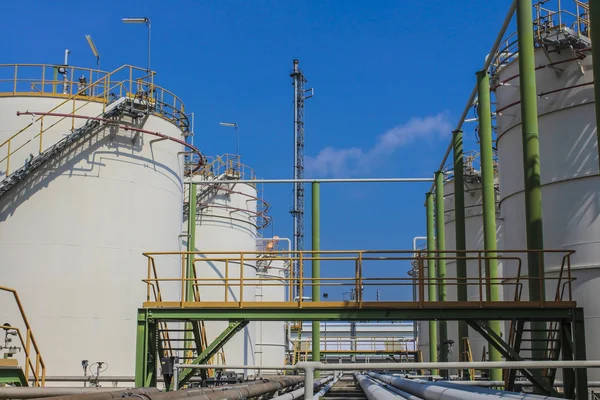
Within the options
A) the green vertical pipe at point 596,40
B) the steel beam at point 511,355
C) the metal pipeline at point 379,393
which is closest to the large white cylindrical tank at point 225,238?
the metal pipeline at point 379,393

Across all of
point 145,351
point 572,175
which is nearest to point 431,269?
point 572,175

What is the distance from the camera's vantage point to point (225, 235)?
1324 inches

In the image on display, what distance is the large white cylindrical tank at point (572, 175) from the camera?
1880 cm

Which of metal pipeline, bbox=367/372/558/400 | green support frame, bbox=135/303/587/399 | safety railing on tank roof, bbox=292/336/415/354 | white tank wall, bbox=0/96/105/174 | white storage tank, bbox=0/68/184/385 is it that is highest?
white tank wall, bbox=0/96/105/174

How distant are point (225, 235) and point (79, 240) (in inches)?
479

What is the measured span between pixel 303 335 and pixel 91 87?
156 feet

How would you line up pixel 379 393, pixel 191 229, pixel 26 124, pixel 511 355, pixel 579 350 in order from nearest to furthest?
pixel 379 393 → pixel 579 350 → pixel 511 355 → pixel 26 124 → pixel 191 229

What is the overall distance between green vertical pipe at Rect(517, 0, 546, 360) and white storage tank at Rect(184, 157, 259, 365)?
17575 millimetres

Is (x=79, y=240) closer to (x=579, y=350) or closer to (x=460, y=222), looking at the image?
(x=460, y=222)

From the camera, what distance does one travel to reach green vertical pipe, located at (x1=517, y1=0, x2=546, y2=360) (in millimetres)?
15352

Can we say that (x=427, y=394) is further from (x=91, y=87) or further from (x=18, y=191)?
(x=91, y=87)

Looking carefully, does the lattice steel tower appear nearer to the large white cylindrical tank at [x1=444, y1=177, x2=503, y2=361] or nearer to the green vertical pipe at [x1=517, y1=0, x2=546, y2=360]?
the large white cylindrical tank at [x1=444, y1=177, x2=503, y2=361]

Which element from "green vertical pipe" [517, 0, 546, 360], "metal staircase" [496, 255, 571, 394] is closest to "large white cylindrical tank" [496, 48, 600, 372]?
"metal staircase" [496, 255, 571, 394]

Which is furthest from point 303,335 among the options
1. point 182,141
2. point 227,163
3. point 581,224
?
point 581,224
